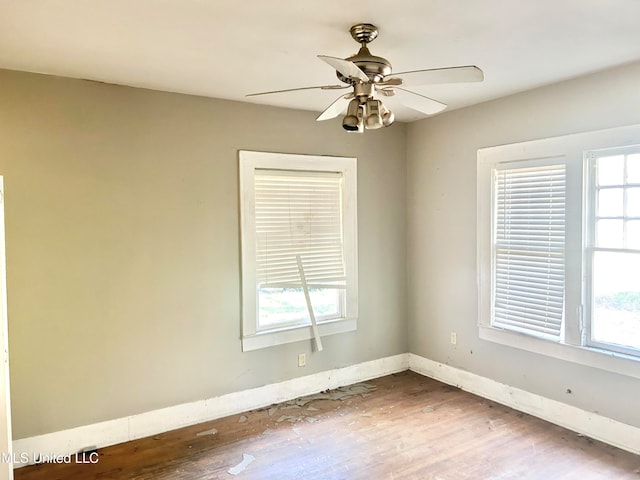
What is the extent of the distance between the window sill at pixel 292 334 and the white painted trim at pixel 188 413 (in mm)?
362

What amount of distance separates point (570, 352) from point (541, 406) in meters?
0.54

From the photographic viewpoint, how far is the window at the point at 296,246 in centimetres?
372

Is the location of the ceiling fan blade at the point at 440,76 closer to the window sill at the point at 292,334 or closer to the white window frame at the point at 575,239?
the white window frame at the point at 575,239

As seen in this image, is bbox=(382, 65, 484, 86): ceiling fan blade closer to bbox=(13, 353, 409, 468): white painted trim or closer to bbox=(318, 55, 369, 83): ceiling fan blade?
bbox=(318, 55, 369, 83): ceiling fan blade

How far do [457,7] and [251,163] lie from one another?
208cm

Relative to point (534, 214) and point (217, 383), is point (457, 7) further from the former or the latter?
point (217, 383)

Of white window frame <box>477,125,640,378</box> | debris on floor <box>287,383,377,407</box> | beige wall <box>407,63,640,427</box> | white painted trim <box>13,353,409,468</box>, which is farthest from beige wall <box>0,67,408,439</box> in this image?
white window frame <box>477,125,640,378</box>

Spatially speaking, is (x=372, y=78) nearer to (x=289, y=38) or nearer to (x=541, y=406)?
(x=289, y=38)

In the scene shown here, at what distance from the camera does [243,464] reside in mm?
2904

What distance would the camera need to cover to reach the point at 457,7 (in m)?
2.03

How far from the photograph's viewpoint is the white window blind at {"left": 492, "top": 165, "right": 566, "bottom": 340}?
3328 mm

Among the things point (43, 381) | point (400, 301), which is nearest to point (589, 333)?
point (400, 301)

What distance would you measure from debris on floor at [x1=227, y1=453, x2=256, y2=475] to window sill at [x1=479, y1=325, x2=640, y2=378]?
220cm

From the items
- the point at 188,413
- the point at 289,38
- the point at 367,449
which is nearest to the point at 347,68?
the point at 289,38
